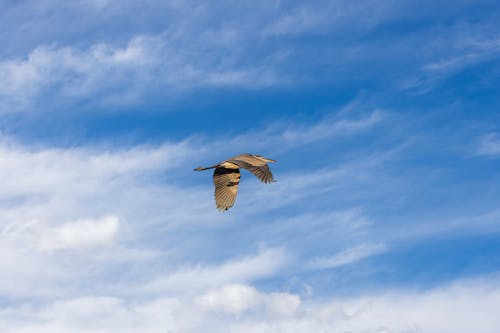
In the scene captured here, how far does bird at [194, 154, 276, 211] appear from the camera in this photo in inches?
1531

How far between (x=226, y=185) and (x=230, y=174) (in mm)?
831

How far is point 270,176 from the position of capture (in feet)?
124

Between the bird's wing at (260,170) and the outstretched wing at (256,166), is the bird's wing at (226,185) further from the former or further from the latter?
the bird's wing at (260,170)

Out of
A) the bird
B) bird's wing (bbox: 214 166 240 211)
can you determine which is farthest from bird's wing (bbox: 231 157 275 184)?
bird's wing (bbox: 214 166 240 211)

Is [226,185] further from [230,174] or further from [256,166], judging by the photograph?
[256,166]

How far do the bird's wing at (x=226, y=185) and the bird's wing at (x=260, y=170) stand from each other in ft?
6.75

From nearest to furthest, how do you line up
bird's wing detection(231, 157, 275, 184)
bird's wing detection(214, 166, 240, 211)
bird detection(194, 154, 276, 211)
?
bird's wing detection(231, 157, 275, 184)
bird detection(194, 154, 276, 211)
bird's wing detection(214, 166, 240, 211)

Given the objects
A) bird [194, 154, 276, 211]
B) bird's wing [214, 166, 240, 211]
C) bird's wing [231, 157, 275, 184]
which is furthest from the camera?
bird's wing [214, 166, 240, 211]

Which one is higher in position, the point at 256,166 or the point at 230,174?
the point at 230,174

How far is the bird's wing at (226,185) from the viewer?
40.2 metres

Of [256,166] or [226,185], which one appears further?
[226,185]

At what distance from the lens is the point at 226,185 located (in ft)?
135


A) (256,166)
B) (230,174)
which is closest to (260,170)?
(256,166)

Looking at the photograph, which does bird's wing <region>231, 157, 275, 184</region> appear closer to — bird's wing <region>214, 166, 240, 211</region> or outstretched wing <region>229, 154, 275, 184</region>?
outstretched wing <region>229, 154, 275, 184</region>
